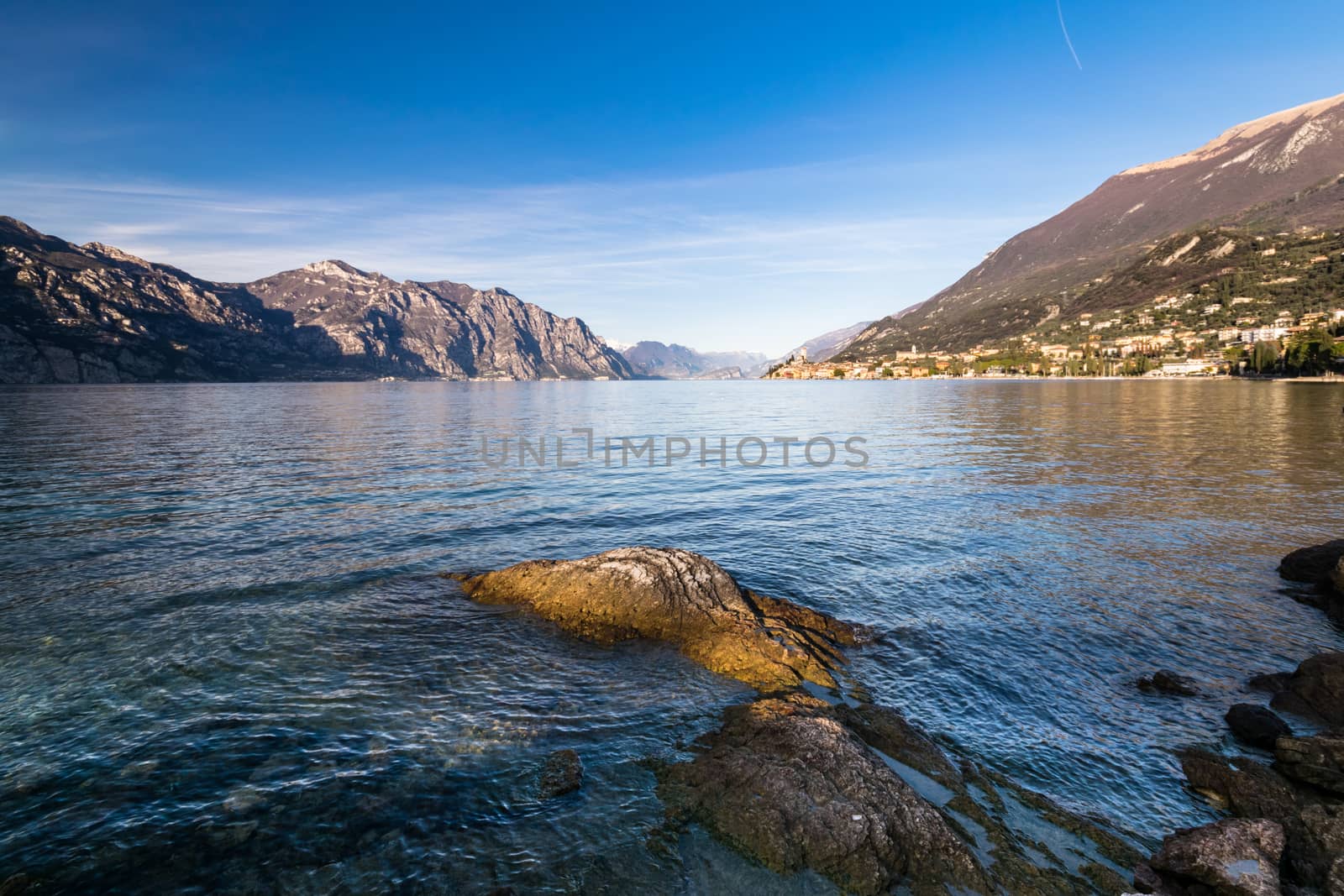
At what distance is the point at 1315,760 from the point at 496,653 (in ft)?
50.2

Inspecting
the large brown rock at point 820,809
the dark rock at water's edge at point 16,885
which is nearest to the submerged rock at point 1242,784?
the large brown rock at point 820,809

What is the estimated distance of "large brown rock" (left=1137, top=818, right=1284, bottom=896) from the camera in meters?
7.01

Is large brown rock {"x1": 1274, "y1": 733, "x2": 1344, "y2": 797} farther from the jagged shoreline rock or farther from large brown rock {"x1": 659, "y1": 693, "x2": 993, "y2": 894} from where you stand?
large brown rock {"x1": 659, "y1": 693, "x2": 993, "y2": 894}

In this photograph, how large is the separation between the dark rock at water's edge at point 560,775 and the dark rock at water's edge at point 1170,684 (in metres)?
12.3

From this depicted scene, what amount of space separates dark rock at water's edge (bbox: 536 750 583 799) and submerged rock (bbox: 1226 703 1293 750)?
12200 millimetres

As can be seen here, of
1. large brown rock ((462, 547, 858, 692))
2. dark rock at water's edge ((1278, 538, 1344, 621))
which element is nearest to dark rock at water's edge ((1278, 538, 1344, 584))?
dark rock at water's edge ((1278, 538, 1344, 621))

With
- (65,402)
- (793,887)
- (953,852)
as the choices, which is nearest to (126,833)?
(793,887)

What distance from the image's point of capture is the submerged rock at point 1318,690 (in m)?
11.4

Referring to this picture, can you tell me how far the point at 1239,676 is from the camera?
13094mm

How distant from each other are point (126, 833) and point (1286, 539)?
35191mm

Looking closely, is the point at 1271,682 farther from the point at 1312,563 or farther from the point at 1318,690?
the point at 1312,563

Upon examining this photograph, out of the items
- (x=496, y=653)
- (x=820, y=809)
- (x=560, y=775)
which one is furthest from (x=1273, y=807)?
(x=496, y=653)

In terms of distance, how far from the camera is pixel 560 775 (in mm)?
9336

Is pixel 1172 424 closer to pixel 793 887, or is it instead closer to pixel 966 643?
pixel 966 643
